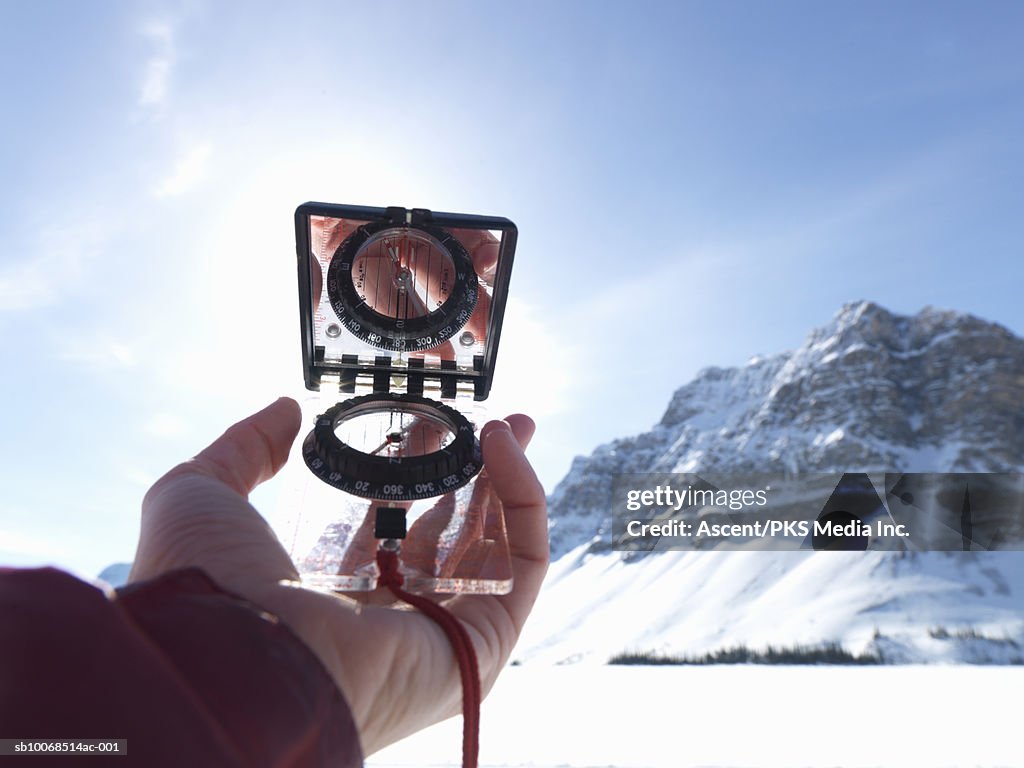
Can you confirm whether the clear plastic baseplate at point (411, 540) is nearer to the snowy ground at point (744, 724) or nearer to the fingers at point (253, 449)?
the fingers at point (253, 449)

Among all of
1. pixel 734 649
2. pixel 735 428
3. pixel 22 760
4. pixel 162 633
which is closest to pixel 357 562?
pixel 162 633

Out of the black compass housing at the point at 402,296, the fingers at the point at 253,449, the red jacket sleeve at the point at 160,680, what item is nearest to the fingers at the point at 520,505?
the black compass housing at the point at 402,296

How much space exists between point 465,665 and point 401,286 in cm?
110

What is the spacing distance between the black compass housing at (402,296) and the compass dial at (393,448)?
147 millimetres

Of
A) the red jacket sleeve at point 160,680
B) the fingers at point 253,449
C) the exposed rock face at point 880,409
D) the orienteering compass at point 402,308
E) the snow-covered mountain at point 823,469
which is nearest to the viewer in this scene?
the red jacket sleeve at point 160,680

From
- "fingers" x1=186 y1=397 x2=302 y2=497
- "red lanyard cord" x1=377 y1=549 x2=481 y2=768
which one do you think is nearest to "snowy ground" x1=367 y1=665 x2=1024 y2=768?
"fingers" x1=186 y1=397 x2=302 y2=497

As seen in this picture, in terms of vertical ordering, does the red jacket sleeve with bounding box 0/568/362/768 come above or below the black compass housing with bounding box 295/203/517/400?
below

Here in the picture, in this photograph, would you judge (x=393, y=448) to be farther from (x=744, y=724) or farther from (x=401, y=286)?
(x=744, y=724)

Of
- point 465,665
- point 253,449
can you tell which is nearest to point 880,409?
point 253,449

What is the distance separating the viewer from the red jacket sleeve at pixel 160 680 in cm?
62

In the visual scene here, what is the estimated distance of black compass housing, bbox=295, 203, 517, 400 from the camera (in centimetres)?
193

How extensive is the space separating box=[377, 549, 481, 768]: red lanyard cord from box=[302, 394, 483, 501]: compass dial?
0.26 metres

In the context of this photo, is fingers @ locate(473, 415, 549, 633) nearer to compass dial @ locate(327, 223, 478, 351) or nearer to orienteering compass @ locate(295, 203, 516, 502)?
orienteering compass @ locate(295, 203, 516, 502)

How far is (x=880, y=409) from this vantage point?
75.4m
